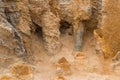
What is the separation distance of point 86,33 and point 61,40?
0.50 meters

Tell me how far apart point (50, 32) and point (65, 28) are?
465 millimetres

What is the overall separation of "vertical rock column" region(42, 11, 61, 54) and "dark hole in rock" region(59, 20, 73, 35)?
0.29m

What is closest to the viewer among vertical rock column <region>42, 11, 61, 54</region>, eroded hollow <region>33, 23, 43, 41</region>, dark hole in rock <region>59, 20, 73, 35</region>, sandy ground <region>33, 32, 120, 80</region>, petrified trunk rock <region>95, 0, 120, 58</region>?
sandy ground <region>33, 32, 120, 80</region>

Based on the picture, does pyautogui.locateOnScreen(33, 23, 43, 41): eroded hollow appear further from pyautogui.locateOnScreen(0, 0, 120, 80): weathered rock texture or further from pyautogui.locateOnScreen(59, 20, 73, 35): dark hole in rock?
pyautogui.locateOnScreen(59, 20, 73, 35): dark hole in rock

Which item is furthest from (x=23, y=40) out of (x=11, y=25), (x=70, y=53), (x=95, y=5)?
(x=95, y=5)

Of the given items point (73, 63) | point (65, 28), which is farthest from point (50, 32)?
point (73, 63)

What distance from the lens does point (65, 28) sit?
752cm

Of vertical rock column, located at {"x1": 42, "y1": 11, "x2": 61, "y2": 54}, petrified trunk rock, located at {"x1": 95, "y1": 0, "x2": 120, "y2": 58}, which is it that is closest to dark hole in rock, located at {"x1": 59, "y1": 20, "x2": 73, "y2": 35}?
vertical rock column, located at {"x1": 42, "y1": 11, "x2": 61, "y2": 54}

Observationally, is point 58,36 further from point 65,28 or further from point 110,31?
point 110,31

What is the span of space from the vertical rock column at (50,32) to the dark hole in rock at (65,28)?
0.29 meters

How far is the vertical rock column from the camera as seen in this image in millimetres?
7105

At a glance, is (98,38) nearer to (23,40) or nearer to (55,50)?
(55,50)

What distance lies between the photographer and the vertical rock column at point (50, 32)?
7.11 metres

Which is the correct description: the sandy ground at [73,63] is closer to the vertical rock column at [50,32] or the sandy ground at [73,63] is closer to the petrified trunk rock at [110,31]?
the vertical rock column at [50,32]
